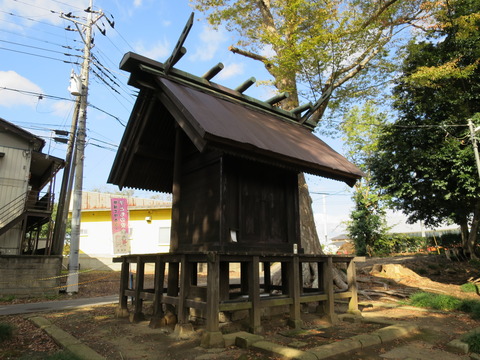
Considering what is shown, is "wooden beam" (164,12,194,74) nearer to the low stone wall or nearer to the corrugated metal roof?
the corrugated metal roof

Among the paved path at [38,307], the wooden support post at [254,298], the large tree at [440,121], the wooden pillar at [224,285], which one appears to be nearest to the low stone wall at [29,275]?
the paved path at [38,307]

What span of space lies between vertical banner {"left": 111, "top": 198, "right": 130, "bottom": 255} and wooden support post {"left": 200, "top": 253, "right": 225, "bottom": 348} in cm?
1136

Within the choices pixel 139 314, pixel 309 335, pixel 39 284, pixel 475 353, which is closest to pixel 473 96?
pixel 475 353

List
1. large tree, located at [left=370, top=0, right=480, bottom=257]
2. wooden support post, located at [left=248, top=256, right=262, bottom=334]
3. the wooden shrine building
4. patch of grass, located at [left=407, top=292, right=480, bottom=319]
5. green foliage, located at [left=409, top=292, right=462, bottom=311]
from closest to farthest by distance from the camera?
1. the wooden shrine building
2. wooden support post, located at [left=248, top=256, right=262, bottom=334]
3. patch of grass, located at [left=407, top=292, right=480, bottom=319]
4. green foliage, located at [left=409, top=292, right=462, bottom=311]
5. large tree, located at [left=370, top=0, right=480, bottom=257]

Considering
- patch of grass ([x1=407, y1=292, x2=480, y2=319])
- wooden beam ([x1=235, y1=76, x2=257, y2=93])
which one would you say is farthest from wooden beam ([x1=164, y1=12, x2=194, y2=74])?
patch of grass ([x1=407, y1=292, x2=480, y2=319])

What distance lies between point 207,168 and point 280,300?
315 cm

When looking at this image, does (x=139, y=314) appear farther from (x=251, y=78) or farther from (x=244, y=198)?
(x=251, y=78)

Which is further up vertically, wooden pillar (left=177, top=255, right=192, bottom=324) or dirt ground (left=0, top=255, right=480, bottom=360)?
wooden pillar (left=177, top=255, right=192, bottom=324)

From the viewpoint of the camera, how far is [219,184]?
6.45 m

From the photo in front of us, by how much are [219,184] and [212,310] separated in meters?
2.42

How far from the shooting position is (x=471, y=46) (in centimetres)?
1428

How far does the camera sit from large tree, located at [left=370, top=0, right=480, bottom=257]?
1380 cm

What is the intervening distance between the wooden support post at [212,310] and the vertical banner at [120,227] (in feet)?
37.3

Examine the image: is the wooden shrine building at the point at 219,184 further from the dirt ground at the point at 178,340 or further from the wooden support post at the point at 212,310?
the dirt ground at the point at 178,340
